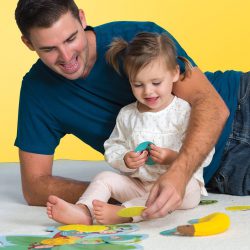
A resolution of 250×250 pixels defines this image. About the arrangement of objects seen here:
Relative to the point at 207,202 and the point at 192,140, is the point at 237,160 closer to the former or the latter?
the point at 207,202

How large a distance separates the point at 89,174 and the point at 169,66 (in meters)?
1.00

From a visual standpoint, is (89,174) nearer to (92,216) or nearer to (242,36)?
(92,216)

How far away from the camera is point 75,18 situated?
2066 mm

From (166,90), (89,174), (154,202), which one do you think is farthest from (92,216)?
(89,174)

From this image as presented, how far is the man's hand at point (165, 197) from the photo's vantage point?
167cm

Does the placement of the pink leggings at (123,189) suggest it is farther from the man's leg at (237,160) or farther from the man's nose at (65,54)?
the man's nose at (65,54)

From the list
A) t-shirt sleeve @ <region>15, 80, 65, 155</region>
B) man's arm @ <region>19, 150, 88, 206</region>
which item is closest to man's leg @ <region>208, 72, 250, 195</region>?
man's arm @ <region>19, 150, 88, 206</region>

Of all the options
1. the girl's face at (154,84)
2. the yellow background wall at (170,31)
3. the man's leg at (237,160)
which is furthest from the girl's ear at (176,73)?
the yellow background wall at (170,31)

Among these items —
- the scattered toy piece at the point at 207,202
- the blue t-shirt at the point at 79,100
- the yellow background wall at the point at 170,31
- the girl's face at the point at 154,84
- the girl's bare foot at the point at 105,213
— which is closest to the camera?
the girl's bare foot at the point at 105,213

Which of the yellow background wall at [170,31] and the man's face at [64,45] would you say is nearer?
the man's face at [64,45]

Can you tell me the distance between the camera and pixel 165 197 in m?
1.67

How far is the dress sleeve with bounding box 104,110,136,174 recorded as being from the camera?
79.0 inches

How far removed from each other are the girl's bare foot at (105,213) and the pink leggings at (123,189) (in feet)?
0.32

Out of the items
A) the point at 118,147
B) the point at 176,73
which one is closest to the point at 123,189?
the point at 118,147
